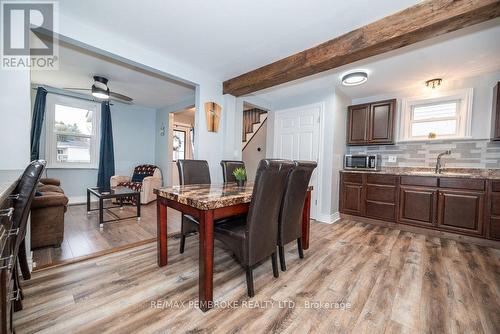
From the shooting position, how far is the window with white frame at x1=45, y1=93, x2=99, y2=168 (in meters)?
4.03

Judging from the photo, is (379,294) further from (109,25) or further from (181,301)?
(109,25)

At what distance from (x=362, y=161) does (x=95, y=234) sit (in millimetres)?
4268

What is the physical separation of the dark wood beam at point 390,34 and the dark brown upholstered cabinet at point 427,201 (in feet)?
6.70

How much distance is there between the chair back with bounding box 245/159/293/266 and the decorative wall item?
1924mm

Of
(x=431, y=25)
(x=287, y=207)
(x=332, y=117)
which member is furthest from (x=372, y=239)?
(x=431, y=25)

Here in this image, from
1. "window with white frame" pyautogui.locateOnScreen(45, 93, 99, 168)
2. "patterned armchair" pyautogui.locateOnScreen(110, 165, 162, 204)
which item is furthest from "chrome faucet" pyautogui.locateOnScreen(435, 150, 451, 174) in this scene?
"window with white frame" pyautogui.locateOnScreen(45, 93, 99, 168)

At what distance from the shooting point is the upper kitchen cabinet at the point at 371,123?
3.43 metres

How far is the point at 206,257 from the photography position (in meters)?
1.36

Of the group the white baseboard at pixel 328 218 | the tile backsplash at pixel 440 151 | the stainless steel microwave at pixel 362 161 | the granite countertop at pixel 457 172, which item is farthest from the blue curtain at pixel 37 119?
the tile backsplash at pixel 440 151

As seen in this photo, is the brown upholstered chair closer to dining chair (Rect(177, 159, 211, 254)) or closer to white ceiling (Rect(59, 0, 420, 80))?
dining chair (Rect(177, 159, 211, 254))

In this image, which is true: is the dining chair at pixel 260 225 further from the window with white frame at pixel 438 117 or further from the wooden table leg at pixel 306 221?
the window with white frame at pixel 438 117

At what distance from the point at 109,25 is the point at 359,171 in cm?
395

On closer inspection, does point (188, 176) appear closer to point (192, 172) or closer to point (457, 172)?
point (192, 172)

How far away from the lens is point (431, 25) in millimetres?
1587
